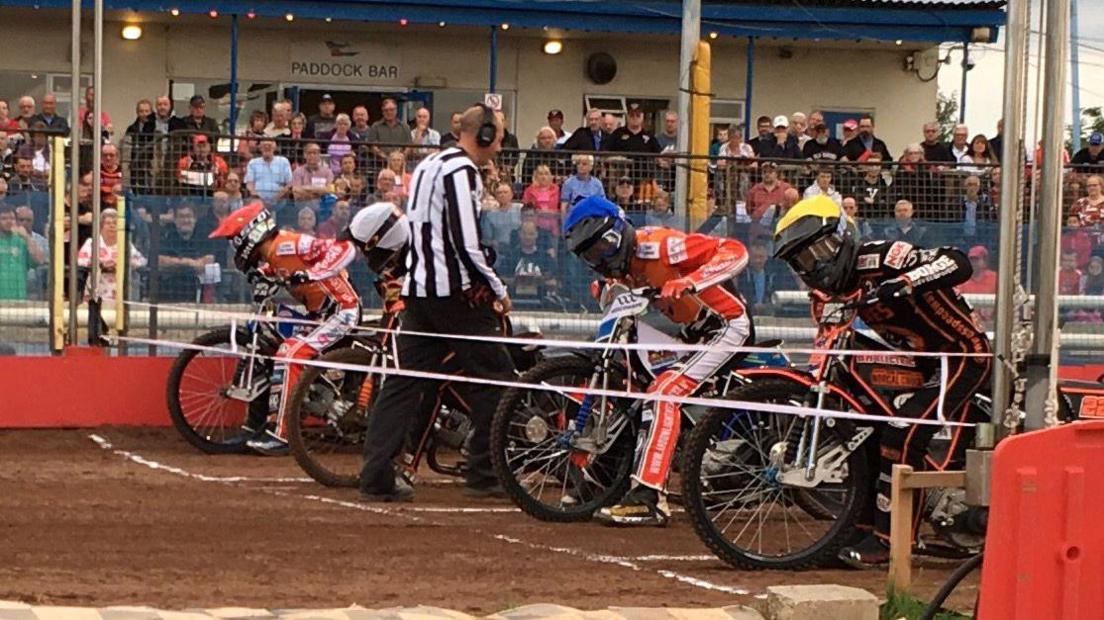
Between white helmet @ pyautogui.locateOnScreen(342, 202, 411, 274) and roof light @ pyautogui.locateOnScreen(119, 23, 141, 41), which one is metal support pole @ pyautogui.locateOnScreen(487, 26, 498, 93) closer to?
roof light @ pyautogui.locateOnScreen(119, 23, 141, 41)

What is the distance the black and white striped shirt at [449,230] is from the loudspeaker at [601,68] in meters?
15.3

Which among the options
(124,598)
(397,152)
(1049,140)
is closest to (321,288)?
(397,152)

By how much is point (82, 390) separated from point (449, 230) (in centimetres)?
465

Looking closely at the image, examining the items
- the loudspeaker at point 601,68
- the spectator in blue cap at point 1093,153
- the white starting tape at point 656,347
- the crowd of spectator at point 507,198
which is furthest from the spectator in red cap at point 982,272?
the loudspeaker at point 601,68

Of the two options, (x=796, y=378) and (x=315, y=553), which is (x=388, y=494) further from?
(x=796, y=378)

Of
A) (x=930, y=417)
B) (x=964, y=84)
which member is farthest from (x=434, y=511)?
(x=964, y=84)

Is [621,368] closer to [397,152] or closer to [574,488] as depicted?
[574,488]

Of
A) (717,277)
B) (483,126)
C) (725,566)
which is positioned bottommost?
(725,566)

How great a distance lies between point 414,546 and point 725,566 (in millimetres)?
1440

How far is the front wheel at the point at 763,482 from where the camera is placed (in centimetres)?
899

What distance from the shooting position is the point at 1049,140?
23.7ft

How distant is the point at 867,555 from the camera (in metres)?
9.10

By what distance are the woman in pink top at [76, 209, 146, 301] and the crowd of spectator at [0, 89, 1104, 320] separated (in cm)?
1

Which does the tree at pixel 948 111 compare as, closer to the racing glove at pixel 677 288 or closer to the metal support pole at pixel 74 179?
the metal support pole at pixel 74 179
